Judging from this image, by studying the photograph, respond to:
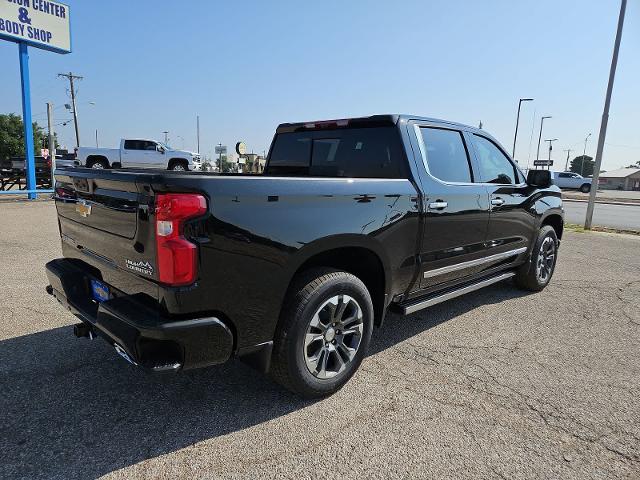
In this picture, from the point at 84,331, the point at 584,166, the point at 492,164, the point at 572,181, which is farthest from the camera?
the point at 584,166

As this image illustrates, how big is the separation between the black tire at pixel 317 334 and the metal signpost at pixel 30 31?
15.3 m

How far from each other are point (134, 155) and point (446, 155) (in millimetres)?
23708

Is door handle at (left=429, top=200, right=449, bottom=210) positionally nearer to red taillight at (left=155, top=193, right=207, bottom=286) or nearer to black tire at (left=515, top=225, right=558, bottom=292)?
red taillight at (left=155, top=193, right=207, bottom=286)

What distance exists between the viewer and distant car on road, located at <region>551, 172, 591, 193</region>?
140ft

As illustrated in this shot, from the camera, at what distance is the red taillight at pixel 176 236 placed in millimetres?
2078

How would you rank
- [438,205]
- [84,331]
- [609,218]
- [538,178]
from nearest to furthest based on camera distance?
[84,331]
[438,205]
[538,178]
[609,218]

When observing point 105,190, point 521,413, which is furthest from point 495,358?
point 105,190

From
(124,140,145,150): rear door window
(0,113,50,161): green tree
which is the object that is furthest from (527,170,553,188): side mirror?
(0,113,50,161): green tree

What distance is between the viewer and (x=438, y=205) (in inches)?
136

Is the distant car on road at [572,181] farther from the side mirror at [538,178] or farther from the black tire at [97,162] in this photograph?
the side mirror at [538,178]

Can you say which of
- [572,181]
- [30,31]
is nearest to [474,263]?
[30,31]

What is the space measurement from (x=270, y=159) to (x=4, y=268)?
409cm

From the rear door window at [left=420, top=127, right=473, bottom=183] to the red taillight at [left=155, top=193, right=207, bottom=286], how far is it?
6.82 ft

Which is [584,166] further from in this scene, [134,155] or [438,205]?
[438,205]
